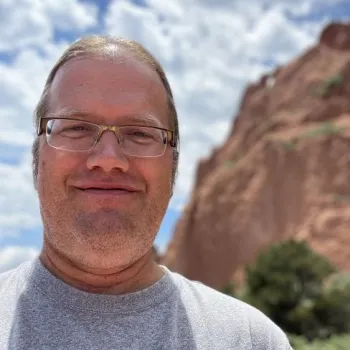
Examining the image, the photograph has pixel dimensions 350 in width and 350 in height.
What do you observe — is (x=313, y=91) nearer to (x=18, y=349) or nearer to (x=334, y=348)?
(x=334, y=348)

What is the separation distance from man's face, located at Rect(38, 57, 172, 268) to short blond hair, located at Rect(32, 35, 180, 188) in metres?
0.04

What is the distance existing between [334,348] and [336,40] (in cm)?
3639

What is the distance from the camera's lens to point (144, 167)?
1.94 m

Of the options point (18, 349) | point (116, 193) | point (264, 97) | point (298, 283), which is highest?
point (264, 97)

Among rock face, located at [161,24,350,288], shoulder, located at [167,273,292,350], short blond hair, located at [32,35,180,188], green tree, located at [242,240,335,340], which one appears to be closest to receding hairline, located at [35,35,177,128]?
short blond hair, located at [32,35,180,188]

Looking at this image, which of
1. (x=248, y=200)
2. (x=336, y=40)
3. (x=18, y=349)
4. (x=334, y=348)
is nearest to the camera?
(x=18, y=349)

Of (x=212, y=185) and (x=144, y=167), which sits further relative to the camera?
(x=212, y=185)

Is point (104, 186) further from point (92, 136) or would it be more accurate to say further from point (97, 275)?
point (97, 275)

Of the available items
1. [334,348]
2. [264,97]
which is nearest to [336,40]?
[264,97]

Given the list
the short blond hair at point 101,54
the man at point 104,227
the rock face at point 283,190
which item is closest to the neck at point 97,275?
the man at point 104,227

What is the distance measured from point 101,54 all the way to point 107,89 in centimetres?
15

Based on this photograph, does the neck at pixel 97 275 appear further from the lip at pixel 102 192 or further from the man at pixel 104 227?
the lip at pixel 102 192

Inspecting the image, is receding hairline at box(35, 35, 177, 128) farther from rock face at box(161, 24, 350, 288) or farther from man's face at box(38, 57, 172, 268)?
rock face at box(161, 24, 350, 288)

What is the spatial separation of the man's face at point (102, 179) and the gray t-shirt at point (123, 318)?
13cm
